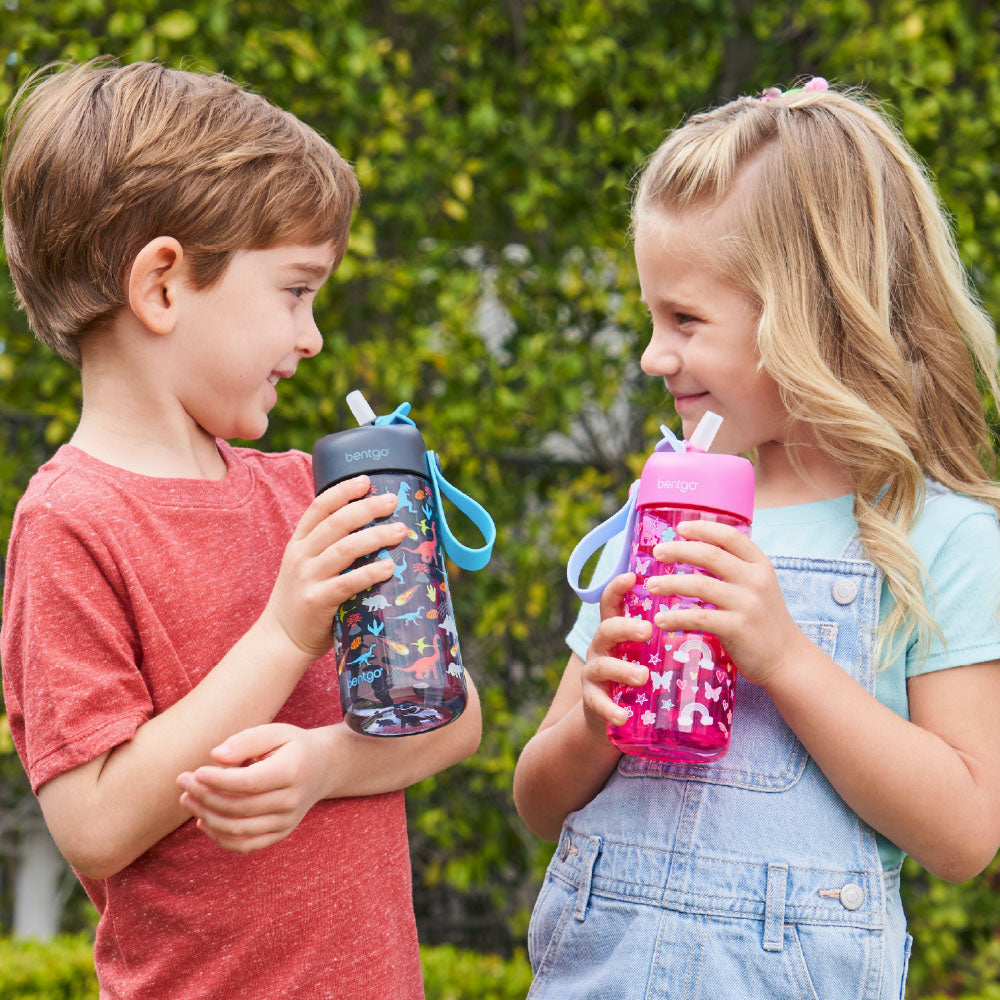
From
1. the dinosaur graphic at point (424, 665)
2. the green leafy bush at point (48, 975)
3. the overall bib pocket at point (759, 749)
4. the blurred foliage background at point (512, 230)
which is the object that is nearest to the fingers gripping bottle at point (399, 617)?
the dinosaur graphic at point (424, 665)

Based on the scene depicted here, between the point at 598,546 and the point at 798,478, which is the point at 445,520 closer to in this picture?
the point at 598,546

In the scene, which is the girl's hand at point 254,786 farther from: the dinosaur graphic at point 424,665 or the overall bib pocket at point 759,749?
the overall bib pocket at point 759,749

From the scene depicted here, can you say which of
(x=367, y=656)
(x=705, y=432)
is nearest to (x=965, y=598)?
(x=705, y=432)

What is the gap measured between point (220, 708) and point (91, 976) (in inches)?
90.2

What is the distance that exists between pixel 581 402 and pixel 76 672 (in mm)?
2254

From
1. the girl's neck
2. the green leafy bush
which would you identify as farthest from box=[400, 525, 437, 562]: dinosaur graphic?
the green leafy bush

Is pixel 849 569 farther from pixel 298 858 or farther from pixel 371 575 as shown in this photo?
pixel 298 858

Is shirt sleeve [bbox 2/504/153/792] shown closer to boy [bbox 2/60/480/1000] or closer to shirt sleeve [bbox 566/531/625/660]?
boy [bbox 2/60/480/1000]

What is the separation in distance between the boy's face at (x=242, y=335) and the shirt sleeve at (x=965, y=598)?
99 cm

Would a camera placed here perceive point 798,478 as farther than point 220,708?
Yes

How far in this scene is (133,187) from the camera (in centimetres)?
164

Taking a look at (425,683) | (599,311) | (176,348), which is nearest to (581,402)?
(599,311)

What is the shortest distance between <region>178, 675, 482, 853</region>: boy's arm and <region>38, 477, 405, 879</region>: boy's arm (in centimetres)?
5

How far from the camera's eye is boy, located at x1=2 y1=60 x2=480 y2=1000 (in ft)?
4.81
